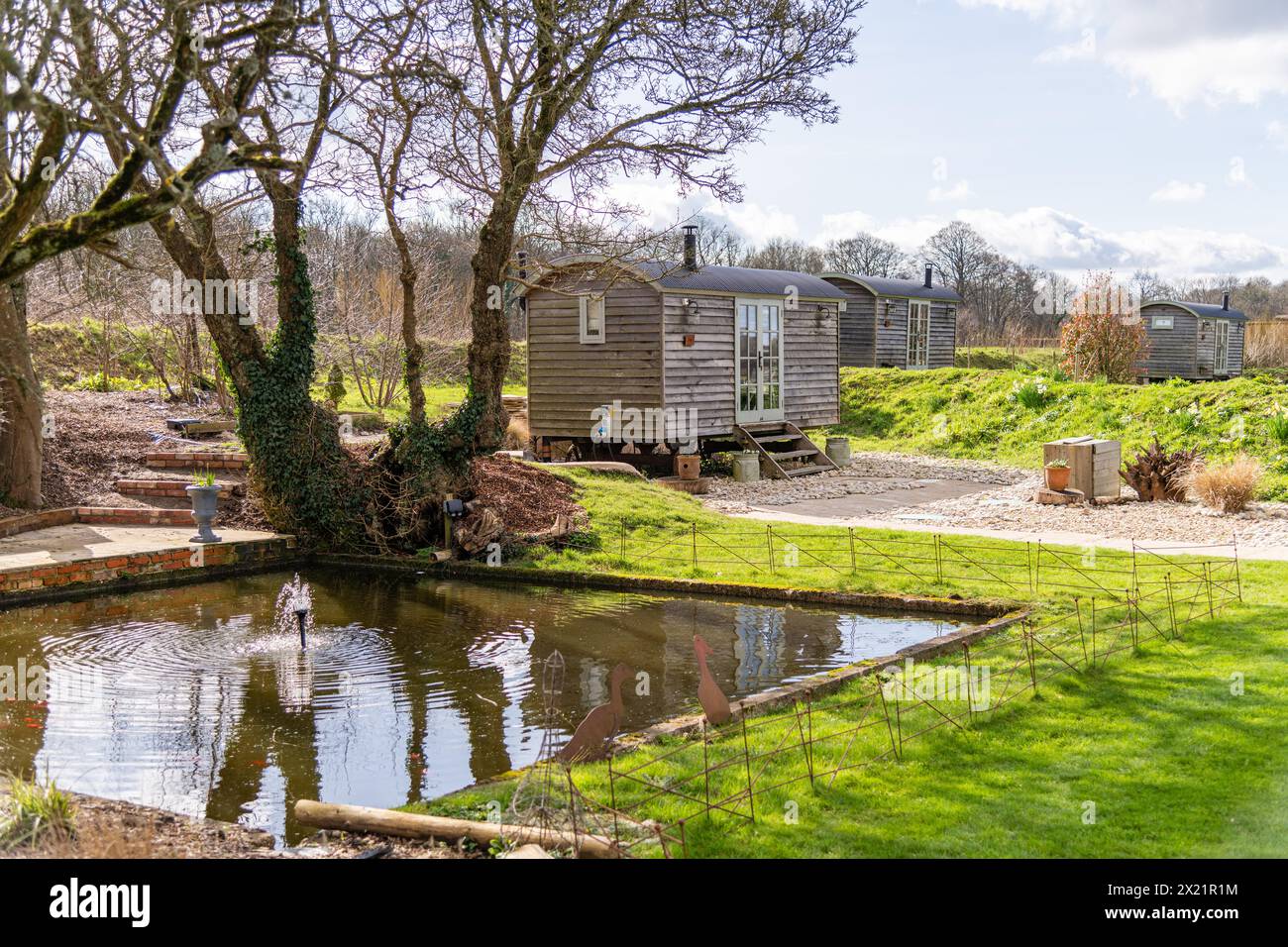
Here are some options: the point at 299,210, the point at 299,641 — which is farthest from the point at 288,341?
the point at 299,641

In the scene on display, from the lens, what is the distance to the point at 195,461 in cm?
1589

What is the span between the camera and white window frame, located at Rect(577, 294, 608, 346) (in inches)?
763

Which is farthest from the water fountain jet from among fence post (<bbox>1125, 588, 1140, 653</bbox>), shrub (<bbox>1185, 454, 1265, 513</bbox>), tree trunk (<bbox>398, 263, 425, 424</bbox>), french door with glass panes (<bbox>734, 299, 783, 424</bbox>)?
shrub (<bbox>1185, 454, 1265, 513</bbox>)

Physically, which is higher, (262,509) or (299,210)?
(299,210)

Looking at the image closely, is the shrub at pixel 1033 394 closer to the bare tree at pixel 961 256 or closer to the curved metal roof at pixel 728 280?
the curved metal roof at pixel 728 280

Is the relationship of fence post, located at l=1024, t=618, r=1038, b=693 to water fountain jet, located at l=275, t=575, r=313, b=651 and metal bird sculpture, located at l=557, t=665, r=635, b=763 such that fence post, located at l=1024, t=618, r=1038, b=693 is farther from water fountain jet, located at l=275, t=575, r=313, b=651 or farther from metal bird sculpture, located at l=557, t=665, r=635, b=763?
water fountain jet, located at l=275, t=575, r=313, b=651

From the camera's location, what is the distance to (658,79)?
496 inches

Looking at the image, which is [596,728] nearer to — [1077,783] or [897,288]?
[1077,783]

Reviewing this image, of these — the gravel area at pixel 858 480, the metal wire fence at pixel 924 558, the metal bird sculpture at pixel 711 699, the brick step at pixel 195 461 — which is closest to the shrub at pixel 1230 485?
the metal wire fence at pixel 924 558

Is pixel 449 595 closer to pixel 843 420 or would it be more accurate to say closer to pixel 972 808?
pixel 972 808

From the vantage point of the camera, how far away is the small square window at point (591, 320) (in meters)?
19.4

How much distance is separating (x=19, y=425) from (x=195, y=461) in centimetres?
264

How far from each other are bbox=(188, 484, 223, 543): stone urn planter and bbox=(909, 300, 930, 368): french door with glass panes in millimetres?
26827
